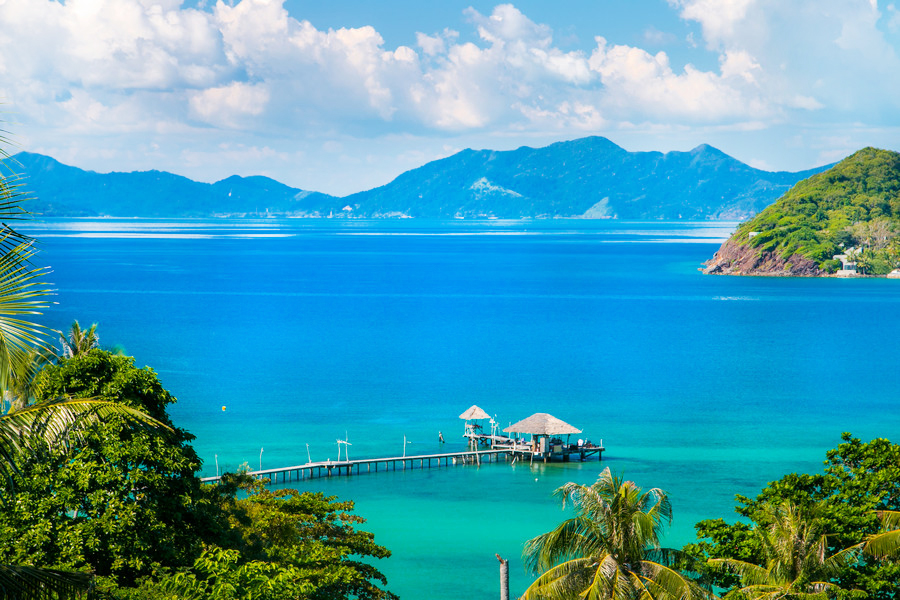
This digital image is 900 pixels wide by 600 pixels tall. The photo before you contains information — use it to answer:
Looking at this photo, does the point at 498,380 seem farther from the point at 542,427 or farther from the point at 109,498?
the point at 109,498

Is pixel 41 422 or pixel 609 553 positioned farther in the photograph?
pixel 609 553

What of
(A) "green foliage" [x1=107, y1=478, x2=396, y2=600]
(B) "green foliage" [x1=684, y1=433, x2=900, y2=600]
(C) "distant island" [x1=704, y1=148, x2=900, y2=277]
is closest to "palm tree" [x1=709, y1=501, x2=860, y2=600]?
(B) "green foliage" [x1=684, y1=433, x2=900, y2=600]

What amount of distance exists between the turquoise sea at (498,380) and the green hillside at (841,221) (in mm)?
17153

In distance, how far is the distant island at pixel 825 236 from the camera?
162125 mm

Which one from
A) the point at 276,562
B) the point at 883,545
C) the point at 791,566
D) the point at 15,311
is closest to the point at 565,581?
the point at 791,566

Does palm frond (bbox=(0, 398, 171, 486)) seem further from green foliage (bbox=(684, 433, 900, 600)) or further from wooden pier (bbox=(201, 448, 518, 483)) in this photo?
wooden pier (bbox=(201, 448, 518, 483))

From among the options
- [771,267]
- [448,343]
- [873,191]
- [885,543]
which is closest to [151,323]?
[448,343]

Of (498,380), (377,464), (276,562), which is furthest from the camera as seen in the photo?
(498,380)

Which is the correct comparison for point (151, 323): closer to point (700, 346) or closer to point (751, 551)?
point (700, 346)

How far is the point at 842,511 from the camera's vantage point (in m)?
19.4

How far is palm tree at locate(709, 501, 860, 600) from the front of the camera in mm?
17062

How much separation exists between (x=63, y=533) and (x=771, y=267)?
166 metres

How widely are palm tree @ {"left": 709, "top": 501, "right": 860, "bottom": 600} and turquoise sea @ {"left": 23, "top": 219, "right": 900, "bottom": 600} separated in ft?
47.6

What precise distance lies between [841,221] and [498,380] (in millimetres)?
121561
